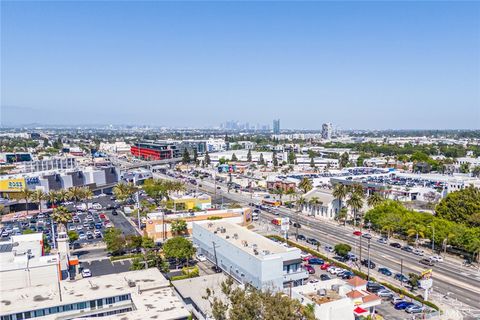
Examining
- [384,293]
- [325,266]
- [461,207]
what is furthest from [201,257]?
[461,207]

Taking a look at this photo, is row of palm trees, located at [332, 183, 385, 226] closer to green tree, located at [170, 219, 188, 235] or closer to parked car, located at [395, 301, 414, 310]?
green tree, located at [170, 219, 188, 235]

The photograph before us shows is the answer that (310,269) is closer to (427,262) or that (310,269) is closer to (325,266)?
(325,266)

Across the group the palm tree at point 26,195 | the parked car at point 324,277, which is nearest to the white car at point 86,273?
the parked car at point 324,277

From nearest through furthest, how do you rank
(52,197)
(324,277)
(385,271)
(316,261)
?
1. (324,277)
2. (385,271)
3. (316,261)
4. (52,197)

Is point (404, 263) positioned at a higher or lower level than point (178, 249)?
lower

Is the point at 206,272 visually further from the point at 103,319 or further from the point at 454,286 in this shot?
the point at 454,286

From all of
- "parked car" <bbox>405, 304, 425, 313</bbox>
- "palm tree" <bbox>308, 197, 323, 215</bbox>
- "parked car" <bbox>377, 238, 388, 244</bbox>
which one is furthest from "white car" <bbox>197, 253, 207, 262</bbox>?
"palm tree" <bbox>308, 197, 323, 215</bbox>

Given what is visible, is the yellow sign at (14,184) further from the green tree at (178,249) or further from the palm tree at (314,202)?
the palm tree at (314,202)
